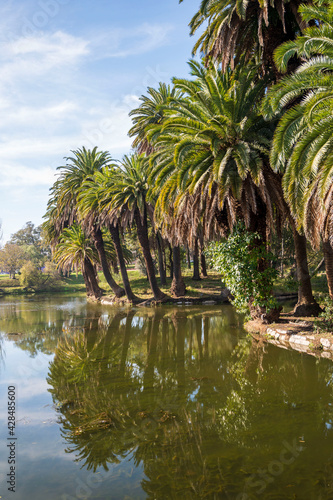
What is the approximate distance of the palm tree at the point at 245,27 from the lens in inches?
561

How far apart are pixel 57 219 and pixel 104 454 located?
34.8m

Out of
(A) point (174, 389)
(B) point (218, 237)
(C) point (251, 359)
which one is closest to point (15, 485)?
(A) point (174, 389)

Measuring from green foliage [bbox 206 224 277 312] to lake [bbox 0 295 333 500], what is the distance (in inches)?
83.3

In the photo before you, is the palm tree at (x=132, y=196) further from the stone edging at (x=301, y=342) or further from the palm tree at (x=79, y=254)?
the stone edging at (x=301, y=342)

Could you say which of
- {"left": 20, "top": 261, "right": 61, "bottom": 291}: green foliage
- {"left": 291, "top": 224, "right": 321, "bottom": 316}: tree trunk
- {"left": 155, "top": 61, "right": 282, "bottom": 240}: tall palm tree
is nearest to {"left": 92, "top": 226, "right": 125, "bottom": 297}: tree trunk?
{"left": 155, "top": 61, "right": 282, "bottom": 240}: tall palm tree

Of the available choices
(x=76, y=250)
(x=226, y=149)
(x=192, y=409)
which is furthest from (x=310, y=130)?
(x=76, y=250)

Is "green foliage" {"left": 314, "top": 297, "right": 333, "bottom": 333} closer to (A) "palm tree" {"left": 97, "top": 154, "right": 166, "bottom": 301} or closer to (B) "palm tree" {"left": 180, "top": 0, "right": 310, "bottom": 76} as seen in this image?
(B) "palm tree" {"left": 180, "top": 0, "right": 310, "bottom": 76}

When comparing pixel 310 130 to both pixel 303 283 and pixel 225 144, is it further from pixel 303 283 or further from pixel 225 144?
pixel 303 283

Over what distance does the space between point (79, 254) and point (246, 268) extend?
84.0ft

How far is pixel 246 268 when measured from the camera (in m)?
14.4

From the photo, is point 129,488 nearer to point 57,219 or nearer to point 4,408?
point 4,408

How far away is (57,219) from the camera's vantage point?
38.4m

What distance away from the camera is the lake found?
4.84 meters

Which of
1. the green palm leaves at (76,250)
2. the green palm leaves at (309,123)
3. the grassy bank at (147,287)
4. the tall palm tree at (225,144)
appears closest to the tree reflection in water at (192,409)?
the green palm leaves at (309,123)
